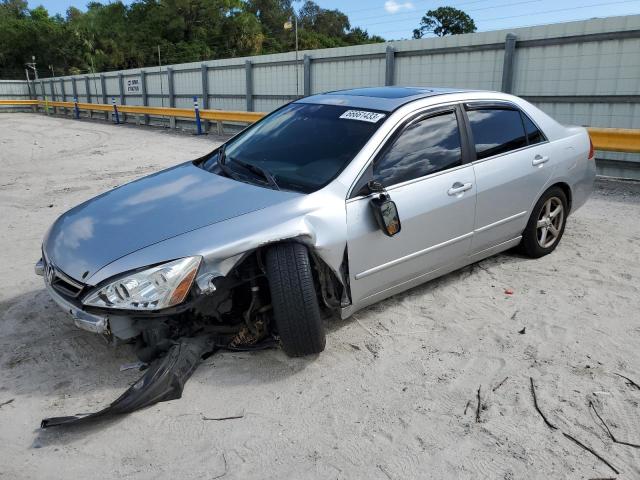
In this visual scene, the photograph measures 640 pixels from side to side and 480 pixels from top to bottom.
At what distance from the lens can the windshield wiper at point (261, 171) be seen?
11.1ft

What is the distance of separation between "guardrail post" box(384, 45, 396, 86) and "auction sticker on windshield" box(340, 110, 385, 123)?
9.52m

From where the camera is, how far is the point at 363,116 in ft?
12.0

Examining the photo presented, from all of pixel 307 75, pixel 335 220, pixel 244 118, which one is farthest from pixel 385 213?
pixel 307 75

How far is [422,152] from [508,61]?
7.83m

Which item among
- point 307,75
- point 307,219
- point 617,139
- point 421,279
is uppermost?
point 307,75

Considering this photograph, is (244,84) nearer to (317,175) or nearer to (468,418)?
Answer: (317,175)

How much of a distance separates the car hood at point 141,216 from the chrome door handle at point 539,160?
2.35 metres

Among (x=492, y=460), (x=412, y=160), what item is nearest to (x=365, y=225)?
(x=412, y=160)

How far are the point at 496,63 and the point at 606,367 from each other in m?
8.96

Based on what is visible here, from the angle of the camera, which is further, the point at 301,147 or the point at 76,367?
the point at 301,147

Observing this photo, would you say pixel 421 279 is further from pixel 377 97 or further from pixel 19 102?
pixel 19 102

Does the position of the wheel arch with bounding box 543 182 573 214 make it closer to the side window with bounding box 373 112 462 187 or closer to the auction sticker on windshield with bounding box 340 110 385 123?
the side window with bounding box 373 112 462 187

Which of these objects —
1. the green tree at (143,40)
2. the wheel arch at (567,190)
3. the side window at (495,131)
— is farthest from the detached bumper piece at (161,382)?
the green tree at (143,40)

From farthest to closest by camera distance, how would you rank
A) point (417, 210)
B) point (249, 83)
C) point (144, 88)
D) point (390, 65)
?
point (144, 88) → point (249, 83) → point (390, 65) → point (417, 210)
